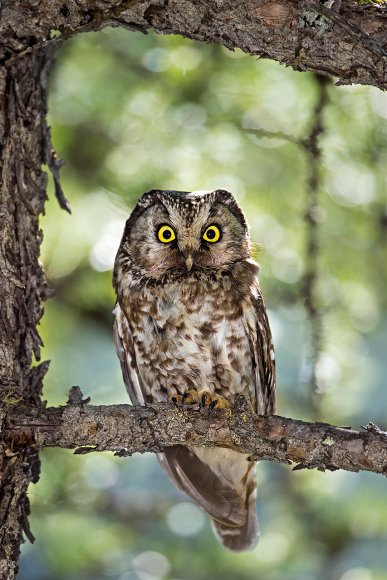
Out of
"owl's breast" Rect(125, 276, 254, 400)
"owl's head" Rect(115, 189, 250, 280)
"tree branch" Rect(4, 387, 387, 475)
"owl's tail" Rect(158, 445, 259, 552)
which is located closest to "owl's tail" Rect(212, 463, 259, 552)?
"owl's tail" Rect(158, 445, 259, 552)

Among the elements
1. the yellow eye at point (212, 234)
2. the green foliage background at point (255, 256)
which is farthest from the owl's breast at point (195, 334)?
the green foliage background at point (255, 256)

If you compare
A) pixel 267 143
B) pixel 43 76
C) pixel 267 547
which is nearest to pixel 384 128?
pixel 267 143

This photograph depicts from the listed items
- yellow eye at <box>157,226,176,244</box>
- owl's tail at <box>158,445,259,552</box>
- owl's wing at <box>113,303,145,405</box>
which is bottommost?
owl's tail at <box>158,445,259,552</box>

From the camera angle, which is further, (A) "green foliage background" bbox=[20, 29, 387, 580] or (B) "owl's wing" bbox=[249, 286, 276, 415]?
(A) "green foliage background" bbox=[20, 29, 387, 580]

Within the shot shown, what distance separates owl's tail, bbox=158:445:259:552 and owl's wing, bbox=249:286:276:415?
0.26m

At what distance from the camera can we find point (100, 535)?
387 cm

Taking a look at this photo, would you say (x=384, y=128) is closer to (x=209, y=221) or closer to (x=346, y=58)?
(x=209, y=221)

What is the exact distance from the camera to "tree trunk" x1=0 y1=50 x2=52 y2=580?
2.22 m

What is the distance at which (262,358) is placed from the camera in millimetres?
2979

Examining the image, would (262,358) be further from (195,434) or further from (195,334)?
(195,434)

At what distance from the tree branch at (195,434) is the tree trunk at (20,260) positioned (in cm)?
8

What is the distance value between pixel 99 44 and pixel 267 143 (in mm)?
754

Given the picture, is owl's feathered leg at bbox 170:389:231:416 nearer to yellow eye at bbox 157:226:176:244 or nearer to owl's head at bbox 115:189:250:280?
owl's head at bbox 115:189:250:280

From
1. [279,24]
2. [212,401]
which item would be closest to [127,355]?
[212,401]
